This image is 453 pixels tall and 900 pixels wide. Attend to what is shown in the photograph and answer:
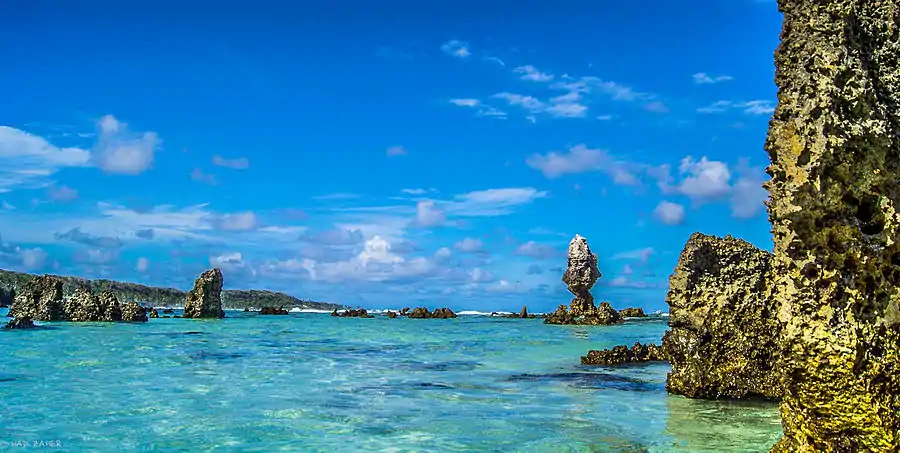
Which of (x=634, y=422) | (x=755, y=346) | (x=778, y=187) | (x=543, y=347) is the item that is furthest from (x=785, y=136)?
(x=543, y=347)

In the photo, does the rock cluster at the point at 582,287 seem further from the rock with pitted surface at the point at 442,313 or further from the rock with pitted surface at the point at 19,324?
the rock with pitted surface at the point at 19,324

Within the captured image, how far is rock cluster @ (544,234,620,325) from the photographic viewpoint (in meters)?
41.2

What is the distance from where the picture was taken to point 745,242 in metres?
11.3

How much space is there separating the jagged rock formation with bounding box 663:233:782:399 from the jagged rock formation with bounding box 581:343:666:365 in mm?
5266

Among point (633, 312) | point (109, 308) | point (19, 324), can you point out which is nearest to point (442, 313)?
point (633, 312)

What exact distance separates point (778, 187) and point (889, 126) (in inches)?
33.7

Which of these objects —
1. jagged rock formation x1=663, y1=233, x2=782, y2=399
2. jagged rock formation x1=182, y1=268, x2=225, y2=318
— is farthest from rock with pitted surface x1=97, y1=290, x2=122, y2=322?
jagged rock formation x1=663, y1=233, x2=782, y2=399

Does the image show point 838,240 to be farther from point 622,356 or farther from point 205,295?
point 205,295

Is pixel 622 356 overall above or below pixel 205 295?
below

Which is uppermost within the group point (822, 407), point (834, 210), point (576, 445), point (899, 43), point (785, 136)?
point (899, 43)

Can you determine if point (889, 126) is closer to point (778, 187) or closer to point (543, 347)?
point (778, 187)

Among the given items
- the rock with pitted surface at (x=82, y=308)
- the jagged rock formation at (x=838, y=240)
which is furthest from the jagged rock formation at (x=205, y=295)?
the jagged rock formation at (x=838, y=240)

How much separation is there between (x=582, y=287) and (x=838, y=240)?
37.9 metres

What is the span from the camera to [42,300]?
123ft
